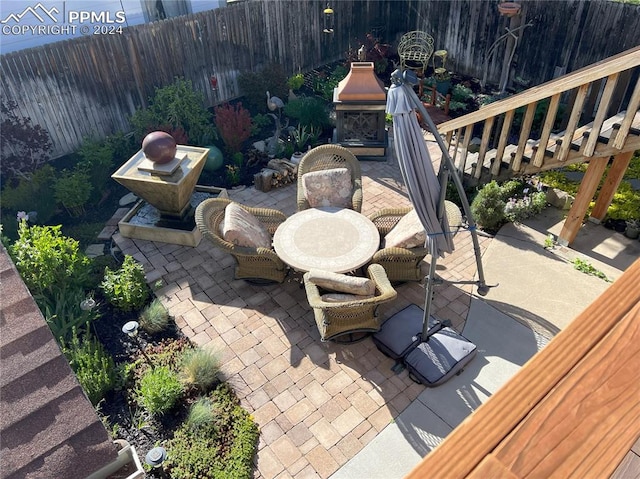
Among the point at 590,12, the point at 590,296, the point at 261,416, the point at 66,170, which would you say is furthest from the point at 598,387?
the point at 590,12

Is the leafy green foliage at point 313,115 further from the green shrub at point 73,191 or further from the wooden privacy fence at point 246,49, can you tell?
the green shrub at point 73,191

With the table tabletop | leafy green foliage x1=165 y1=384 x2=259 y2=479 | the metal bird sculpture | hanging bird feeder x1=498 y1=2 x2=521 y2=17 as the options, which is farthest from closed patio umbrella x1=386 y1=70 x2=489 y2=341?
hanging bird feeder x1=498 y1=2 x2=521 y2=17

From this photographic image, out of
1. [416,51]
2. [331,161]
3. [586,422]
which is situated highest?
[586,422]

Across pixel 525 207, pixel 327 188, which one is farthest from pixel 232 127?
pixel 525 207

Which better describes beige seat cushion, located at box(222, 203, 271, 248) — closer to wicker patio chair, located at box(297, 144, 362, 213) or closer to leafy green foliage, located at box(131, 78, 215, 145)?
wicker patio chair, located at box(297, 144, 362, 213)

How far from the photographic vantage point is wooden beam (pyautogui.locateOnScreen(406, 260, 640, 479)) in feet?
3.01

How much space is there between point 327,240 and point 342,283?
1.20m

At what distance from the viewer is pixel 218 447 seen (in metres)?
5.38

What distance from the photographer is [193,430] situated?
5.52 metres

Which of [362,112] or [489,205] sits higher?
[362,112]

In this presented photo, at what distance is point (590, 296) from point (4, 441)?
7.43m

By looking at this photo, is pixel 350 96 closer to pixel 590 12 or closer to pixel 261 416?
pixel 590 12

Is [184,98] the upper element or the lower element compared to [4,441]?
lower

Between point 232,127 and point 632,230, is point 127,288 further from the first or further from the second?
point 632,230
